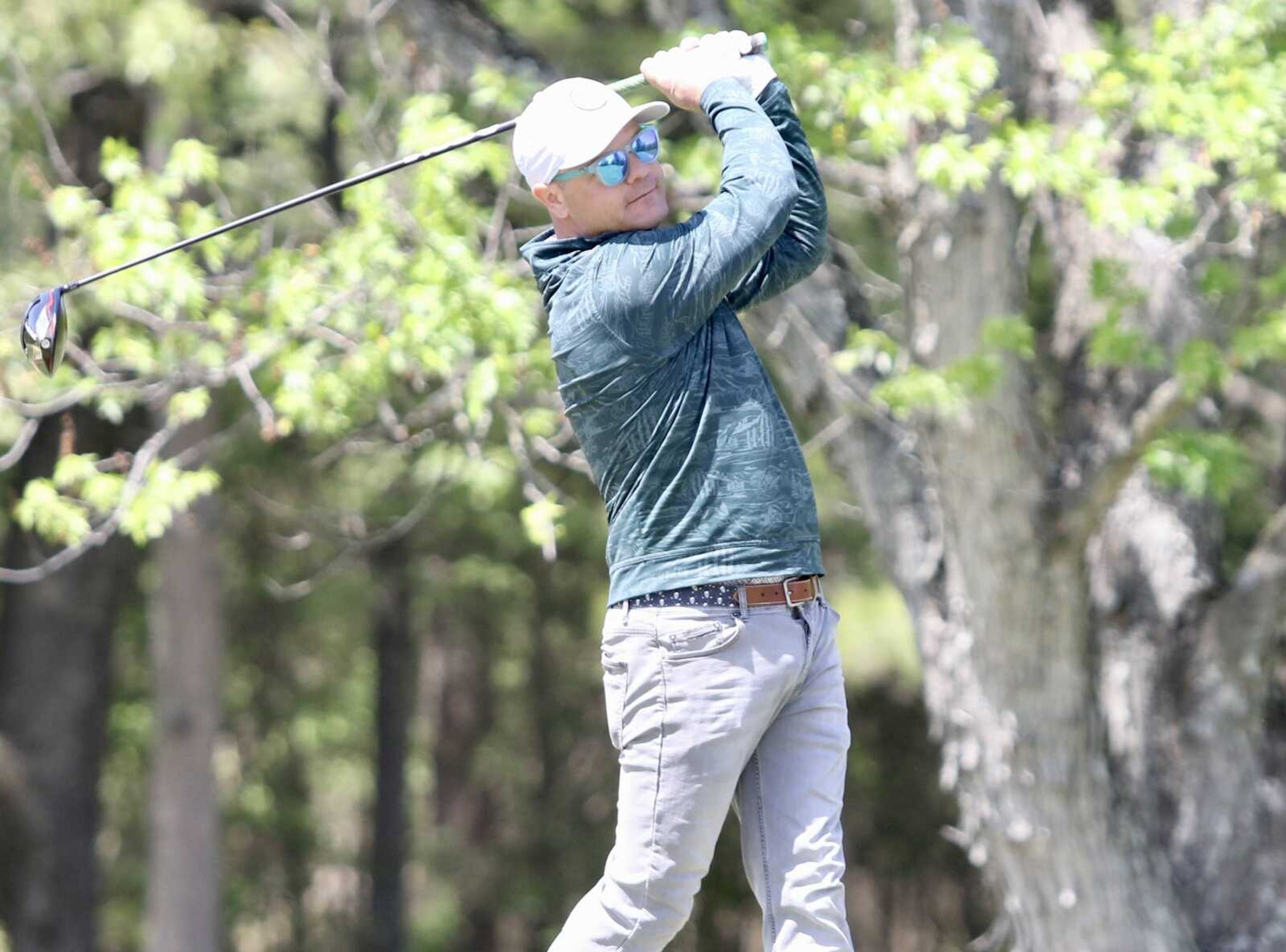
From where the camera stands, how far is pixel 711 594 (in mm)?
2643

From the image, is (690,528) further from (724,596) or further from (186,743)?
(186,743)

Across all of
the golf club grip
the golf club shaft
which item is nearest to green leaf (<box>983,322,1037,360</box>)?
the golf club shaft

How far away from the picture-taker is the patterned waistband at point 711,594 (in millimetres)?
2639

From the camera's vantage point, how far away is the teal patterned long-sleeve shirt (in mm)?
2547

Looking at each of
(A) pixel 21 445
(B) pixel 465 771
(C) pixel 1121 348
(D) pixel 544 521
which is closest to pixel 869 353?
(C) pixel 1121 348

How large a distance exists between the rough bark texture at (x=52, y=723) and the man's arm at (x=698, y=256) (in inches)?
341

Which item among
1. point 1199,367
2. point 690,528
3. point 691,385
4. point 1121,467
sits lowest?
point 1121,467

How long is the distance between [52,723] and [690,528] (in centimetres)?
909

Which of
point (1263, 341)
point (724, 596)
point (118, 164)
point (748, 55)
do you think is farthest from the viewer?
point (118, 164)

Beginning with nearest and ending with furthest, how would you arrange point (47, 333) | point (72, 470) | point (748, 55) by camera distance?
point (748, 55) < point (47, 333) < point (72, 470)

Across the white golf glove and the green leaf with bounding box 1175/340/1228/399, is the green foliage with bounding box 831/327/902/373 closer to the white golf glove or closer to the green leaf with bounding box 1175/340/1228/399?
the green leaf with bounding box 1175/340/1228/399

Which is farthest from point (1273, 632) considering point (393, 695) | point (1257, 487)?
point (393, 695)

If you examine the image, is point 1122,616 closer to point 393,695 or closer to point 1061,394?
point 1061,394

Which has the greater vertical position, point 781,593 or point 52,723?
point 781,593
